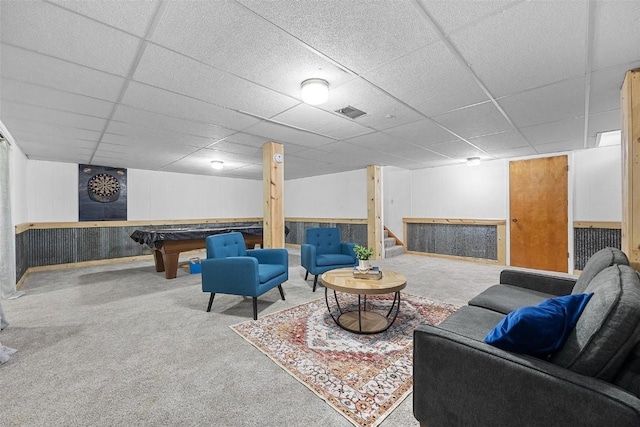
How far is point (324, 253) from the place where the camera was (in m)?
4.55

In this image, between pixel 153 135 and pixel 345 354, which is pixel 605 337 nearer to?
pixel 345 354

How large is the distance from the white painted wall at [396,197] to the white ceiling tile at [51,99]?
6126mm

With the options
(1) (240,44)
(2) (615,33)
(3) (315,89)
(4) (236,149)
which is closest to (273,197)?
(4) (236,149)

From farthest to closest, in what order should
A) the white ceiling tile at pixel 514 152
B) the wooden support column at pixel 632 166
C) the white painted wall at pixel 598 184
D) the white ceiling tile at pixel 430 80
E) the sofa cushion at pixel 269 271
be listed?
the white ceiling tile at pixel 514 152, the white painted wall at pixel 598 184, the sofa cushion at pixel 269 271, the wooden support column at pixel 632 166, the white ceiling tile at pixel 430 80

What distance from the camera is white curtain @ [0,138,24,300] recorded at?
11.2 ft

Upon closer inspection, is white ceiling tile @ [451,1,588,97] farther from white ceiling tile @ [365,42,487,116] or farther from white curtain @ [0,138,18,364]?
white curtain @ [0,138,18,364]

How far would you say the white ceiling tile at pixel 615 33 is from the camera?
4.80 ft

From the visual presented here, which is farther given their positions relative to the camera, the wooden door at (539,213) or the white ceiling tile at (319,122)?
the wooden door at (539,213)

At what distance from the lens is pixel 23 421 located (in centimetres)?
150

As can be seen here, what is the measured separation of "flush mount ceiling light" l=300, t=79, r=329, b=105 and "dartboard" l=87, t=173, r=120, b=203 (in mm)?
5919

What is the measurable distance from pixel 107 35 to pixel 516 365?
271 cm

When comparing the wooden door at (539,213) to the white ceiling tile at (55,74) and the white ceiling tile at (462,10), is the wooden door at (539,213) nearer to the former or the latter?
the white ceiling tile at (462,10)

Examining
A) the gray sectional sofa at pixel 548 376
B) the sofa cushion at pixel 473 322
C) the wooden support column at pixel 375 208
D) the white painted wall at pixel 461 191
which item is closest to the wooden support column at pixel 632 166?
the gray sectional sofa at pixel 548 376

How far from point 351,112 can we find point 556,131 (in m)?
2.95
